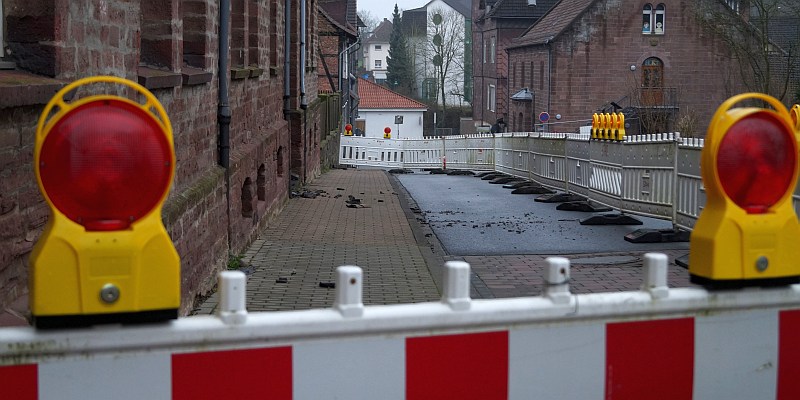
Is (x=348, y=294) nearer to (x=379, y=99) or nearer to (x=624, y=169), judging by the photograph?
(x=624, y=169)

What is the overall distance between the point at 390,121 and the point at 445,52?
1017 inches

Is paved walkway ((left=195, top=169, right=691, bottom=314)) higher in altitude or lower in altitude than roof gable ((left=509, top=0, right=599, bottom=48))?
lower

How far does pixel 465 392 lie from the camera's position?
285 cm

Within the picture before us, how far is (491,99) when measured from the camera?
7938cm

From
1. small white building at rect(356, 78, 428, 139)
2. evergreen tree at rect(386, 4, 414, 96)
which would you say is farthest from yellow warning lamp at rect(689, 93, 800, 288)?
evergreen tree at rect(386, 4, 414, 96)

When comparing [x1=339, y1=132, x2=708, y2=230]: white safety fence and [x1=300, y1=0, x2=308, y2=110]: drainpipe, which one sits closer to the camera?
[x1=339, y1=132, x2=708, y2=230]: white safety fence

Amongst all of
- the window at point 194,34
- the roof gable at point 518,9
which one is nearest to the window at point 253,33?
A: the window at point 194,34

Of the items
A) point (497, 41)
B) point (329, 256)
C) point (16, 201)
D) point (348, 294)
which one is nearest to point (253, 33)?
point (329, 256)

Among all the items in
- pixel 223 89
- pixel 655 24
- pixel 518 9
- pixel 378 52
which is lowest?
pixel 223 89

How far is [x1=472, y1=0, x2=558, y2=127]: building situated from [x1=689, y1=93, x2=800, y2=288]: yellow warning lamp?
215ft

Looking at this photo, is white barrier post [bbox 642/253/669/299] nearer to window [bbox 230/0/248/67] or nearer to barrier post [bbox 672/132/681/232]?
barrier post [bbox 672/132/681/232]

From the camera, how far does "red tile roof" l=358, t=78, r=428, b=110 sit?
87.4 m

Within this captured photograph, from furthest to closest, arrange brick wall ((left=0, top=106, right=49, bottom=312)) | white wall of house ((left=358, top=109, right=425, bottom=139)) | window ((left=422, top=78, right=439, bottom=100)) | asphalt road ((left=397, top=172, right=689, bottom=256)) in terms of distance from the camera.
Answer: window ((left=422, top=78, right=439, bottom=100)) → white wall of house ((left=358, top=109, right=425, bottom=139)) → asphalt road ((left=397, top=172, right=689, bottom=256)) → brick wall ((left=0, top=106, right=49, bottom=312))

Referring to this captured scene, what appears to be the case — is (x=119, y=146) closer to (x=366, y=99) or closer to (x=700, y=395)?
(x=700, y=395)
